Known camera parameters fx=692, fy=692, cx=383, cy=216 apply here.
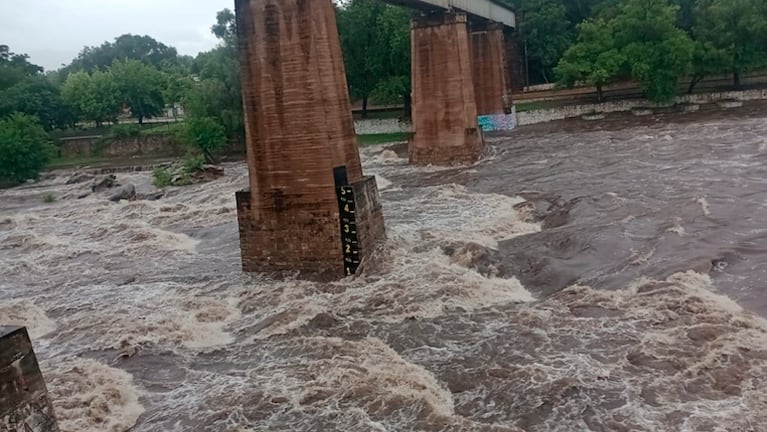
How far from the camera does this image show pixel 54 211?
105ft

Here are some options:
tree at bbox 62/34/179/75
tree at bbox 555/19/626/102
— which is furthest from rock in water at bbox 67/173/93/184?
tree at bbox 62/34/179/75

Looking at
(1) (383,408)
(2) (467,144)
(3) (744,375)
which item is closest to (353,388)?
(1) (383,408)

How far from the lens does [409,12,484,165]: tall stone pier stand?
31.8 m

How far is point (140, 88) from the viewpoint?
68375mm

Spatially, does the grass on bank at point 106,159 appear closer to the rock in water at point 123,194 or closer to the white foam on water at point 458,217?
the rock in water at point 123,194

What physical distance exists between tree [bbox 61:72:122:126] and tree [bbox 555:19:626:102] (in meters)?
42.3

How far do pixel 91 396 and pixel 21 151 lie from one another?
40.8 m

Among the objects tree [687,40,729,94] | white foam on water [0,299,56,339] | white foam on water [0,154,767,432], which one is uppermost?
tree [687,40,729,94]

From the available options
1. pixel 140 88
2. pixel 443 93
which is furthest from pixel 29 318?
pixel 140 88

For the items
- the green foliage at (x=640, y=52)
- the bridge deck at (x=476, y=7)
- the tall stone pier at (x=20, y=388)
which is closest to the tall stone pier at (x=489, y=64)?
the bridge deck at (x=476, y=7)

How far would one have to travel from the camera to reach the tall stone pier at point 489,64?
1684 inches

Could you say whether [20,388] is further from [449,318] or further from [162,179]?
[162,179]

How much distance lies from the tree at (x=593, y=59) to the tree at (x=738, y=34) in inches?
252

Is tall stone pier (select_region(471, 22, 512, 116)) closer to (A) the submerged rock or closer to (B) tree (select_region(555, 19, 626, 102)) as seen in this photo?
(B) tree (select_region(555, 19, 626, 102))
